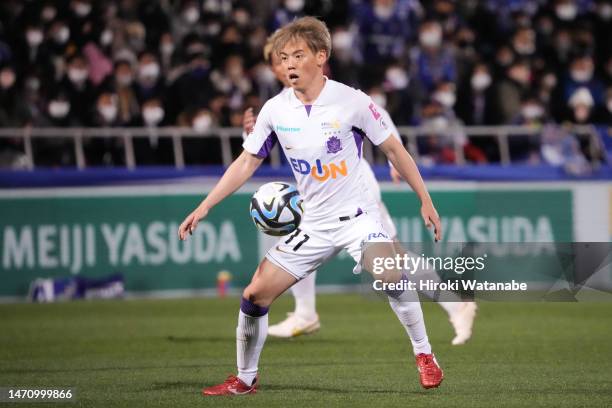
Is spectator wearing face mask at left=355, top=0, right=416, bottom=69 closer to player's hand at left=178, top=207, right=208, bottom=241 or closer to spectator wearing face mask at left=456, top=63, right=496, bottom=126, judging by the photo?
spectator wearing face mask at left=456, top=63, right=496, bottom=126

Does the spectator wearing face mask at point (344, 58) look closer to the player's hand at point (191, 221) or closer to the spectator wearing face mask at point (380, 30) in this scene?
the spectator wearing face mask at point (380, 30)

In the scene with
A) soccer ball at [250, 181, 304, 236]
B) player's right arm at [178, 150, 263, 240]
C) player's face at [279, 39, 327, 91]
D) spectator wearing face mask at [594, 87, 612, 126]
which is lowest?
spectator wearing face mask at [594, 87, 612, 126]

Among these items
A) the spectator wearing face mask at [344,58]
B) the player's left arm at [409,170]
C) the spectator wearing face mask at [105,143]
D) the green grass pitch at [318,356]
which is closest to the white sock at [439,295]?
the green grass pitch at [318,356]

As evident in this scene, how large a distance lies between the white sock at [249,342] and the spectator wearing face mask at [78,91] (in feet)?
31.8

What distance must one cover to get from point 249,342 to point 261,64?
36.4 ft

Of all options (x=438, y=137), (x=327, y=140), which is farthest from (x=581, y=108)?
(x=327, y=140)

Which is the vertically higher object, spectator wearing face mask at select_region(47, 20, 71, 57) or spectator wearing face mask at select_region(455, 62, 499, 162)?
spectator wearing face mask at select_region(47, 20, 71, 57)

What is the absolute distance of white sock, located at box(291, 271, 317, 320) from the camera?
12.0m

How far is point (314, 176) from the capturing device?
26.7 ft

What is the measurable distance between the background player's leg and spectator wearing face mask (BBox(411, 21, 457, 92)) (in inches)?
473

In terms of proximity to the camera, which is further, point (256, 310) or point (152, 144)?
point (152, 144)

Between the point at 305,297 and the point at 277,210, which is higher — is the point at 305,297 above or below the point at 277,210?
below

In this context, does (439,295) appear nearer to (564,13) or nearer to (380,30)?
(380,30)

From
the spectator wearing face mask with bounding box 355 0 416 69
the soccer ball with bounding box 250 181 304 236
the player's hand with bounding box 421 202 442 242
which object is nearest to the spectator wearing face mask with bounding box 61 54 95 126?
the spectator wearing face mask with bounding box 355 0 416 69
